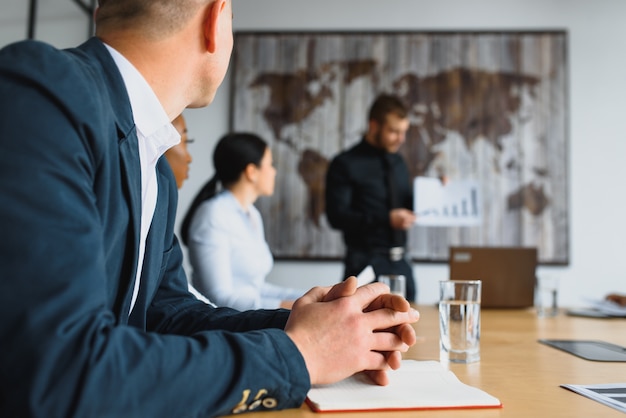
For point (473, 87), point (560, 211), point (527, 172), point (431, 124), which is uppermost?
point (473, 87)

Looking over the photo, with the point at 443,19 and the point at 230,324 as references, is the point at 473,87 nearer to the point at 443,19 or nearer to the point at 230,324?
the point at 443,19

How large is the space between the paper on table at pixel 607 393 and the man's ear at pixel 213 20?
2.35ft

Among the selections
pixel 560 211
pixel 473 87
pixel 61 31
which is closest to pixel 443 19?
pixel 473 87

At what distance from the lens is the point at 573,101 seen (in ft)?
13.1

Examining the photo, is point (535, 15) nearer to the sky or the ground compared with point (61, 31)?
nearer to the sky

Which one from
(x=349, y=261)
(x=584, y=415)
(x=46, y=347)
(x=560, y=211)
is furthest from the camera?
(x=560, y=211)

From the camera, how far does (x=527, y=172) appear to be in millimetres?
3943

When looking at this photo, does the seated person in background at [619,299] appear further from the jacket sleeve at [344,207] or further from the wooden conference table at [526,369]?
the jacket sleeve at [344,207]

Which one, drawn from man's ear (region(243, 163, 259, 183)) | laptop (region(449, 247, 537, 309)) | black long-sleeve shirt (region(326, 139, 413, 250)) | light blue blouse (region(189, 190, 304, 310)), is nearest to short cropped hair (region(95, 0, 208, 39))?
light blue blouse (region(189, 190, 304, 310))

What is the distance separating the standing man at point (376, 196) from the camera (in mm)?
3186

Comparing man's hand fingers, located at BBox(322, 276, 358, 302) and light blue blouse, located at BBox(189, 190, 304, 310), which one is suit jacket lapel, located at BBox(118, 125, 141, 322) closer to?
man's hand fingers, located at BBox(322, 276, 358, 302)

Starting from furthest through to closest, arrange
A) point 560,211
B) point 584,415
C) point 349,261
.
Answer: point 560,211 → point 349,261 → point 584,415

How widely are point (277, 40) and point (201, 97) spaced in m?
3.24

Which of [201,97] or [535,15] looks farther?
[535,15]
